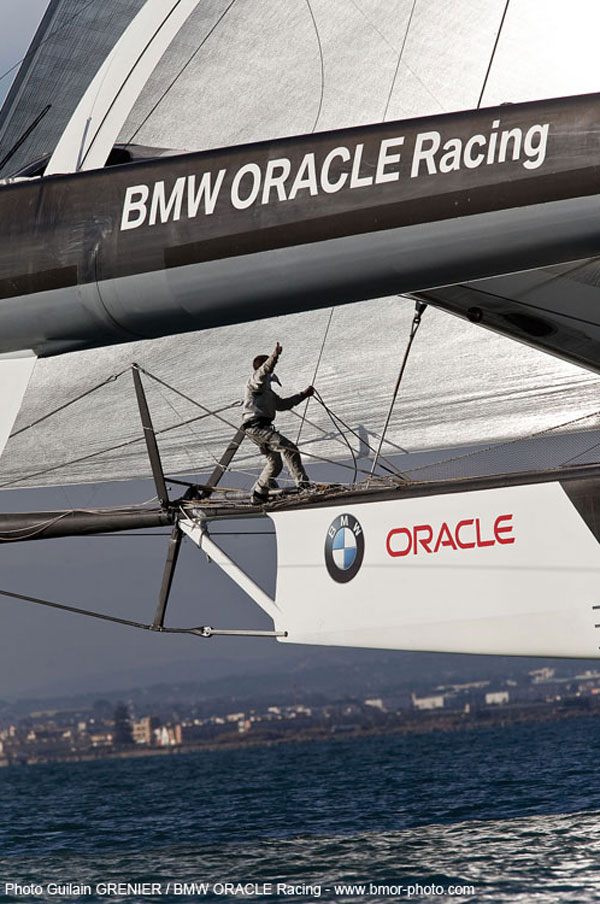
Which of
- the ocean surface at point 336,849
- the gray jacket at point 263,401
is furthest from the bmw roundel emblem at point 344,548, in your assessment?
the ocean surface at point 336,849

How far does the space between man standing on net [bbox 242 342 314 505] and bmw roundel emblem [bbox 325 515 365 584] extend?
53 centimetres

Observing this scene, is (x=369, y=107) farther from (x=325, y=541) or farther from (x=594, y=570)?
(x=594, y=570)

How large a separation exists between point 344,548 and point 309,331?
2553mm

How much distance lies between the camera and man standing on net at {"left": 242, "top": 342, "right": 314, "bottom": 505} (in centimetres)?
662

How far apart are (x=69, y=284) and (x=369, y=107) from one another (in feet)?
17.6

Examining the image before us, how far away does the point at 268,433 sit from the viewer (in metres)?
6.71

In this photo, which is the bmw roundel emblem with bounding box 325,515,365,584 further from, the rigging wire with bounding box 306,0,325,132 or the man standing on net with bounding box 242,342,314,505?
the rigging wire with bounding box 306,0,325,132

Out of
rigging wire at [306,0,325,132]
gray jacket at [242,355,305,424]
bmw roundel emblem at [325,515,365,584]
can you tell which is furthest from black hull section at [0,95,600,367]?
rigging wire at [306,0,325,132]

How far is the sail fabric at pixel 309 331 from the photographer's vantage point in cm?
802

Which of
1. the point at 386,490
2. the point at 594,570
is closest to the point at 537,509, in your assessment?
the point at 594,570

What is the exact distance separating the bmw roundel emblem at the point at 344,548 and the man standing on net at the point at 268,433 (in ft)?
1.73

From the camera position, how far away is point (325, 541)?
6.23 m

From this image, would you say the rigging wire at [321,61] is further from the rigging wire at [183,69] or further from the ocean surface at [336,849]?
the ocean surface at [336,849]

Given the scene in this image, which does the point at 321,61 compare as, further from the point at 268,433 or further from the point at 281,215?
the point at 281,215
